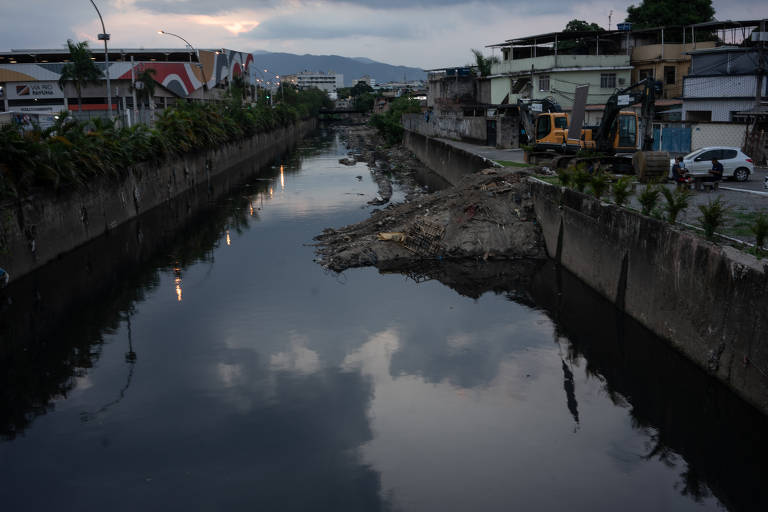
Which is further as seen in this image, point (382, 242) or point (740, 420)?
point (382, 242)

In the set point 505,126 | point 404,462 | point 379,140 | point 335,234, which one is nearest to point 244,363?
point 404,462

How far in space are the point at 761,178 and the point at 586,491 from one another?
2190cm

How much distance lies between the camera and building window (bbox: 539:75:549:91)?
198 feet

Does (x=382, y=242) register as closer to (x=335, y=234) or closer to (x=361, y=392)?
(x=335, y=234)

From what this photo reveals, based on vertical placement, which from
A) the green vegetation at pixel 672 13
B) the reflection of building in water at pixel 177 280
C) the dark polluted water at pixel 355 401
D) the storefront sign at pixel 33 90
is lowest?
the dark polluted water at pixel 355 401

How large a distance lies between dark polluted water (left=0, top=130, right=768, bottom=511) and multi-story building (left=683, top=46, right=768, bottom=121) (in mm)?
26286

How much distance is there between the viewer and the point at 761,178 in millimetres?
27312

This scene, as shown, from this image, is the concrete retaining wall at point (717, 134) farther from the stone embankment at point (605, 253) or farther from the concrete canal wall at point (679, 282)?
the concrete canal wall at point (679, 282)

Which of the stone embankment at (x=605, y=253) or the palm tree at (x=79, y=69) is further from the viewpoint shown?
the palm tree at (x=79, y=69)

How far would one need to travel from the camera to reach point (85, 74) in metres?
87.1

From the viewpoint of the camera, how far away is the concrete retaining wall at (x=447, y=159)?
37281mm

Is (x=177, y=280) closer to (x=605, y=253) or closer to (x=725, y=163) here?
(x=605, y=253)

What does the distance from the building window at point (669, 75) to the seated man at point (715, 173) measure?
1489 inches

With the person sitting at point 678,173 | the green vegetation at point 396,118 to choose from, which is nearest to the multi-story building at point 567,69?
the green vegetation at point 396,118
